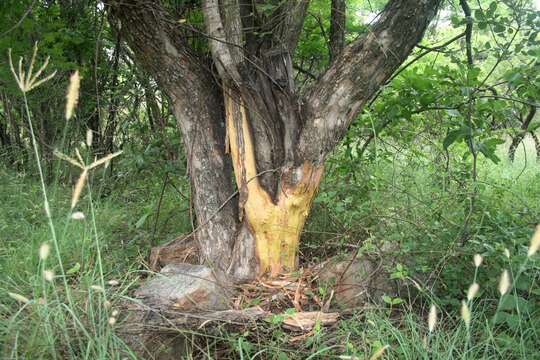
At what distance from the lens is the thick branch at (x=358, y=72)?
2.63 m

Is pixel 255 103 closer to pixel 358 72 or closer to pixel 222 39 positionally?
pixel 222 39

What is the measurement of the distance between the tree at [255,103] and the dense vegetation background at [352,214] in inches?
9.9

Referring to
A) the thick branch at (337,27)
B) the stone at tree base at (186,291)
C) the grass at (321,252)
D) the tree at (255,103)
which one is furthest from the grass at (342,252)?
the thick branch at (337,27)

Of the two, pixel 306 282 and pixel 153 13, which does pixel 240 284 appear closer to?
pixel 306 282

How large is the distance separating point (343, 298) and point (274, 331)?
574 mm

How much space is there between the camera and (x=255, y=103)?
9.18 ft

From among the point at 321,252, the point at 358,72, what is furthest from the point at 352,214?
the point at 358,72

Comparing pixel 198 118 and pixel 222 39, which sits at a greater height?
pixel 222 39

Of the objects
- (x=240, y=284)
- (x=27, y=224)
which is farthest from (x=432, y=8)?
(x=27, y=224)

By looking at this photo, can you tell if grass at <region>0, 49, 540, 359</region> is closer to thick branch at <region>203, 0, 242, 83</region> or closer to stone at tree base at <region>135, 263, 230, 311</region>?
stone at tree base at <region>135, 263, 230, 311</region>

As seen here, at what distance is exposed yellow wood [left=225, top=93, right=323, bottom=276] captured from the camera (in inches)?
112

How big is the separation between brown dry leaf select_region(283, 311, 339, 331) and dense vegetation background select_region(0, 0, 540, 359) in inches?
2.3

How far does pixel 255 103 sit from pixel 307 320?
1.20 metres

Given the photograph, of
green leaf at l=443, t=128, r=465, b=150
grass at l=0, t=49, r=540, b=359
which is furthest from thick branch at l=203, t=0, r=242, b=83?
green leaf at l=443, t=128, r=465, b=150
